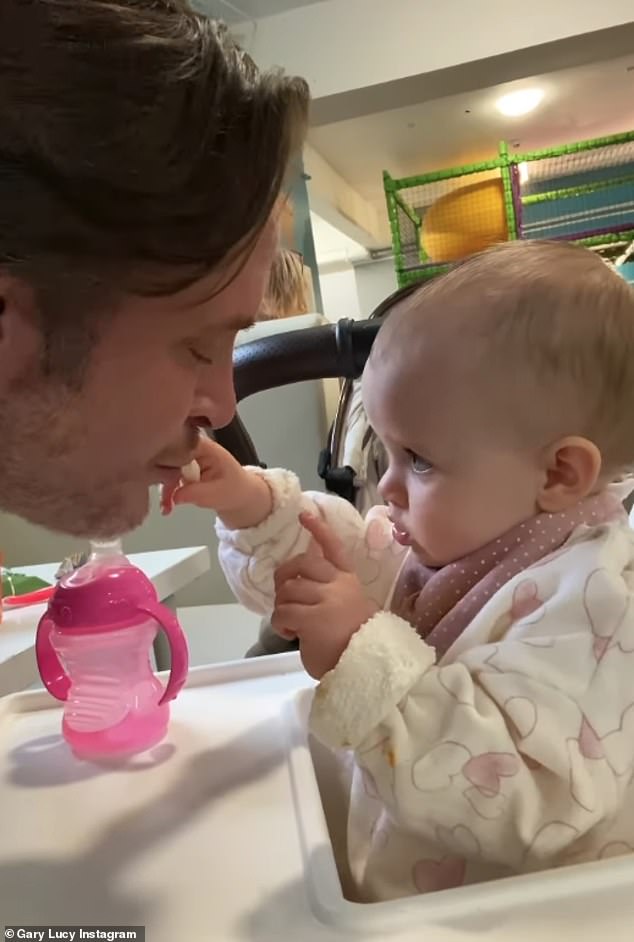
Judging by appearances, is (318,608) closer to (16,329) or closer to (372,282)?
(16,329)

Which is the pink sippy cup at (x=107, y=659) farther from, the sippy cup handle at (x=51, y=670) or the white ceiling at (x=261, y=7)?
the white ceiling at (x=261, y=7)

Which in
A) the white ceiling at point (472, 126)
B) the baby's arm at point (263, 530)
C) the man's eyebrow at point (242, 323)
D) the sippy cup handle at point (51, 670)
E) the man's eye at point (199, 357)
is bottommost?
the sippy cup handle at point (51, 670)

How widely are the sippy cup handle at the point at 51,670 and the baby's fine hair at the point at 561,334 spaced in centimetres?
44

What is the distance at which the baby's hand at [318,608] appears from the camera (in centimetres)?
56

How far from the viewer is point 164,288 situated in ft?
1.85

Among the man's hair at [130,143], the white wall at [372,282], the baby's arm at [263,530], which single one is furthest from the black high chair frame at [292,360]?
the white wall at [372,282]

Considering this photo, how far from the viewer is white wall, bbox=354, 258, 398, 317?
18.9ft

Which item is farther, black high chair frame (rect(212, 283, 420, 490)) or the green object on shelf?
the green object on shelf

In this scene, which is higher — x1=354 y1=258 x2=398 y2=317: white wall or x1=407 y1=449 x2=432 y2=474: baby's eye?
x1=354 y1=258 x2=398 y2=317: white wall

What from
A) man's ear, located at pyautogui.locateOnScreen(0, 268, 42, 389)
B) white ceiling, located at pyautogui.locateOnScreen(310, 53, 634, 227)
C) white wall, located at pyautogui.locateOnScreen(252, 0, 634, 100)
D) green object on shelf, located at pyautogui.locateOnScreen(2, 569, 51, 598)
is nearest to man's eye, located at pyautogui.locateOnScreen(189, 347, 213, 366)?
man's ear, located at pyautogui.locateOnScreen(0, 268, 42, 389)

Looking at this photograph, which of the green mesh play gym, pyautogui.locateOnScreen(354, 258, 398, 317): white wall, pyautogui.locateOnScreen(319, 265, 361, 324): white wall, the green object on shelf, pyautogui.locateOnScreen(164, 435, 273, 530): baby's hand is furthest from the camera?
pyautogui.locateOnScreen(319, 265, 361, 324): white wall

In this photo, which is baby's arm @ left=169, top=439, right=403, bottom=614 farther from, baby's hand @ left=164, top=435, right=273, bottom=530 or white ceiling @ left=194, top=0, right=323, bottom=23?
white ceiling @ left=194, top=0, right=323, bottom=23

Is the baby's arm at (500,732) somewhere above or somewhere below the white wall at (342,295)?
below

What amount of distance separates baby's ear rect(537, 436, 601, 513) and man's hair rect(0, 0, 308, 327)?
28cm
